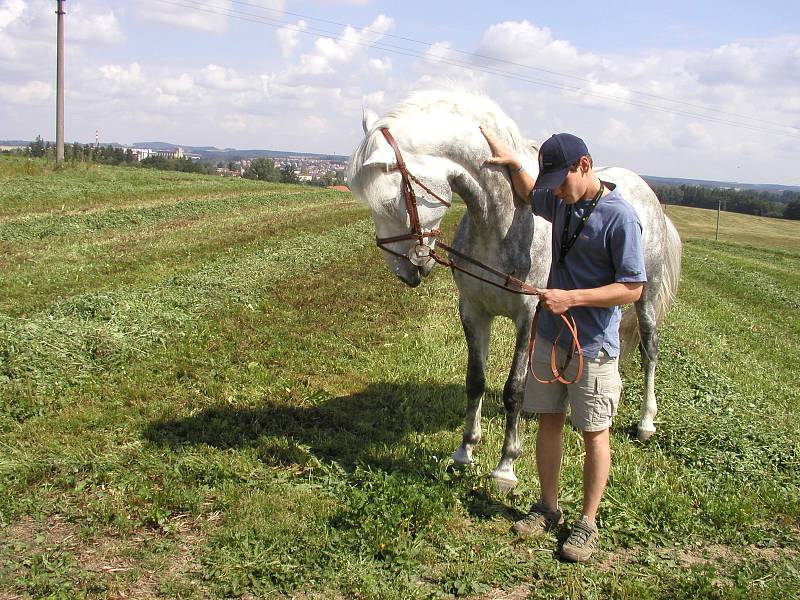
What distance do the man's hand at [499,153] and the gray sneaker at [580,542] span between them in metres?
2.22

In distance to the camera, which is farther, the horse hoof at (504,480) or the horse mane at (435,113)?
the horse hoof at (504,480)

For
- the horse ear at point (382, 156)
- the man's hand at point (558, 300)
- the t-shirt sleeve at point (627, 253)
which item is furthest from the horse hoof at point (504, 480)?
the horse ear at point (382, 156)

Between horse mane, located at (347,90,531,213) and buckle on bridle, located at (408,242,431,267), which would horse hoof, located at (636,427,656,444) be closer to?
horse mane, located at (347,90,531,213)

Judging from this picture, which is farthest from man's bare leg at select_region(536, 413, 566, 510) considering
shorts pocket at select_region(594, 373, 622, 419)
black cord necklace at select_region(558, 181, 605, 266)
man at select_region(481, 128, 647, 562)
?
black cord necklace at select_region(558, 181, 605, 266)

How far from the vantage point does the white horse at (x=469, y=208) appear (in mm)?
3848

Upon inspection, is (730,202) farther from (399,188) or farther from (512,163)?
(399,188)

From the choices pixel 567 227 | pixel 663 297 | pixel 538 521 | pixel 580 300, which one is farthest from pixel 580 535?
pixel 663 297

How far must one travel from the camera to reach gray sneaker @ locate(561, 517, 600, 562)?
150 inches

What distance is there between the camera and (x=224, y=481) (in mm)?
4273

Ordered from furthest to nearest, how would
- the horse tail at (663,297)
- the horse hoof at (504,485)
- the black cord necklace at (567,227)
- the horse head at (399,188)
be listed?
1. the horse tail at (663,297)
2. the horse hoof at (504,485)
3. the horse head at (399,188)
4. the black cord necklace at (567,227)

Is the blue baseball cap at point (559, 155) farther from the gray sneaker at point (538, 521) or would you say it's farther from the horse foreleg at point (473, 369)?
the gray sneaker at point (538, 521)

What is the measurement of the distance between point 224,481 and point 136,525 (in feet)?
2.09

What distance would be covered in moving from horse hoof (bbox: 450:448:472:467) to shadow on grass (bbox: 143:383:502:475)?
0.20 metres

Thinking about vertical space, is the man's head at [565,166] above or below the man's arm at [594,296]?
above
